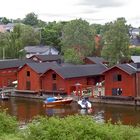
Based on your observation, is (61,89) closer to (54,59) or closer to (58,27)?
(54,59)

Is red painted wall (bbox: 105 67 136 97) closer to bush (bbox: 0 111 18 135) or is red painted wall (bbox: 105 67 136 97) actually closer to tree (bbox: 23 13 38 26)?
bush (bbox: 0 111 18 135)

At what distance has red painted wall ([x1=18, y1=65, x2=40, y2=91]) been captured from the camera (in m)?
52.8

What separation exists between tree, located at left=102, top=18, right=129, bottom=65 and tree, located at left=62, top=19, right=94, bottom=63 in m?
14.3

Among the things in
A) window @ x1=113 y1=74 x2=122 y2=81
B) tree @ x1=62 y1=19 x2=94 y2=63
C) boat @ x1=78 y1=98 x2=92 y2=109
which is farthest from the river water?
tree @ x1=62 y1=19 x2=94 y2=63

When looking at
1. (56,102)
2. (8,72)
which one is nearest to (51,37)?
(8,72)

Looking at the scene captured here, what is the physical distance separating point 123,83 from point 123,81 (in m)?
0.24

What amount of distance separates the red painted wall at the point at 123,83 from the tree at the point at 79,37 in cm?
2544

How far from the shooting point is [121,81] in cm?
4622

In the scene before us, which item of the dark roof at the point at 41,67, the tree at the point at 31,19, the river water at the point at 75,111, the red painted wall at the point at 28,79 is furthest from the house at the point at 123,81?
the tree at the point at 31,19

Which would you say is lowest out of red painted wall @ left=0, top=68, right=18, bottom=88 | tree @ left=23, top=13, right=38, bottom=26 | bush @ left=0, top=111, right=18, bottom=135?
bush @ left=0, top=111, right=18, bottom=135

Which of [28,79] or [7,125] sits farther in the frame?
[28,79]

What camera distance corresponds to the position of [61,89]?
50.4 metres

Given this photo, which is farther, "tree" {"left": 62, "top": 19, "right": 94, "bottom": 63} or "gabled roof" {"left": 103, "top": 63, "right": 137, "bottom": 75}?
"tree" {"left": 62, "top": 19, "right": 94, "bottom": 63}

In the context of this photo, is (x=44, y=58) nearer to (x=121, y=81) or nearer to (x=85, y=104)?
(x=121, y=81)
